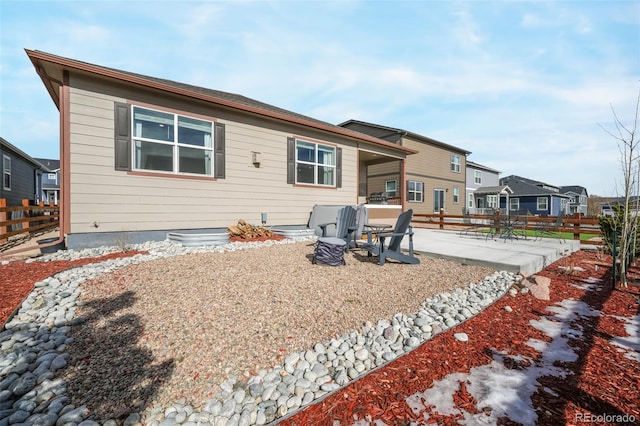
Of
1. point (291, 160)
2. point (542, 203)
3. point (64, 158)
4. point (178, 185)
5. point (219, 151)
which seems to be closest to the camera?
point (64, 158)

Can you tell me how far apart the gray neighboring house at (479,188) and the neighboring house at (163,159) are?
20861 mm

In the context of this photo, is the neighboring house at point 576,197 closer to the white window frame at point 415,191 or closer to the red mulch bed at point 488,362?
the white window frame at point 415,191

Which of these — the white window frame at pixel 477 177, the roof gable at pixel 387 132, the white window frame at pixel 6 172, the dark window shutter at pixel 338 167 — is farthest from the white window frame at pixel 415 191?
the white window frame at pixel 6 172

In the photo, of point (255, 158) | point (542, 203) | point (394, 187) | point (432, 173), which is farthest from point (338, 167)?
point (542, 203)

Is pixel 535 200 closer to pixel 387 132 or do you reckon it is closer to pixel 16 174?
pixel 387 132

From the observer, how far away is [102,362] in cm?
203

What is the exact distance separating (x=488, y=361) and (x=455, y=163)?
2239cm

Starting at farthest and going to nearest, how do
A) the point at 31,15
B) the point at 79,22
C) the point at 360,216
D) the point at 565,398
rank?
the point at 360,216 < the point at 79,22 < the point at 31,15 < the point at 565,398

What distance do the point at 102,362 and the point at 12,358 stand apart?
27.4 inches

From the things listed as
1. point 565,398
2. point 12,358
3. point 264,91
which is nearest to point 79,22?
point 264,91

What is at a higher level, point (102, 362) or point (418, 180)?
point (418, 180)

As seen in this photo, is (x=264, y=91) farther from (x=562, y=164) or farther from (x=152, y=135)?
(x=562, y=164)

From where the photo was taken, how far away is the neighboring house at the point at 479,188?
24.9 m

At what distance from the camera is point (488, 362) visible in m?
2.20
